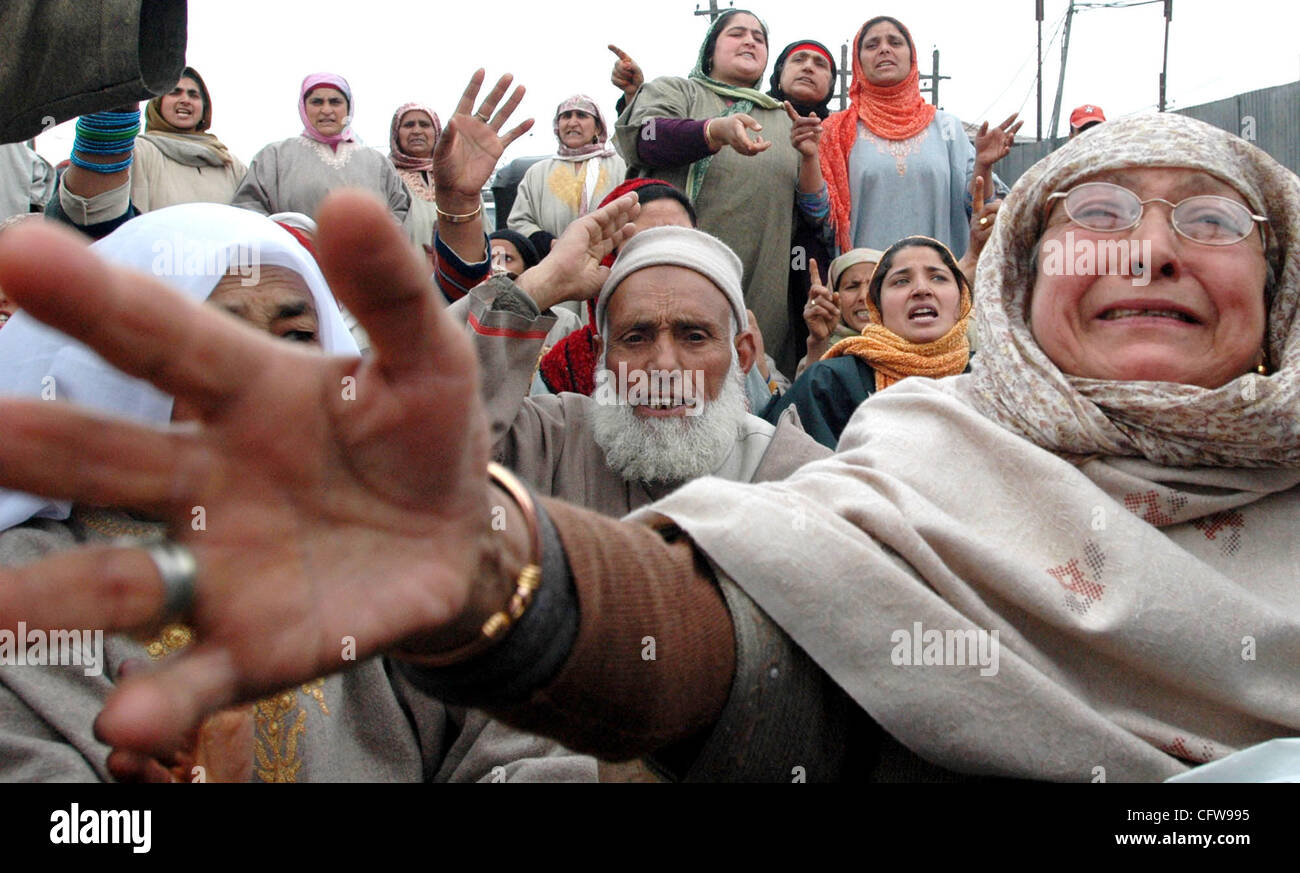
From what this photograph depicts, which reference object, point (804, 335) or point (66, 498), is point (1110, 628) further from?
point (804, 335)

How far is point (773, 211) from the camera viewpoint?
15.8 ft

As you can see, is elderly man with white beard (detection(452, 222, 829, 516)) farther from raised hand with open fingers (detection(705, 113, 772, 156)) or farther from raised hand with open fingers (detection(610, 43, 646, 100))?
raised hand with open fingers (detection(610, 43, 646, 100))

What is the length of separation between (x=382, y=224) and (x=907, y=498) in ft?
3.36

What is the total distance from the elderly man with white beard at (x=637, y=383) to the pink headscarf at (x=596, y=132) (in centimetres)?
301

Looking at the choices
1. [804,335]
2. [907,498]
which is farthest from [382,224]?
[804,335]

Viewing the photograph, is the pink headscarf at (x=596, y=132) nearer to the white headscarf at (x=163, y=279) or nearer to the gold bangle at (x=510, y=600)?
the white headscarf at (x=163, y=279)

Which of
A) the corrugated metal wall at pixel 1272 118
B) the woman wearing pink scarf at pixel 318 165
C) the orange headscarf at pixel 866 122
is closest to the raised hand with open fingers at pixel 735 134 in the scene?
the orange headscarf at pixel 866 122

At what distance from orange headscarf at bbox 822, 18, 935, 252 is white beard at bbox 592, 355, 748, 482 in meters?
2.38

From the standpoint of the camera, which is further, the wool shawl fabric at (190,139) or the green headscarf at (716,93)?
the wool shawl fabric at (190,139)

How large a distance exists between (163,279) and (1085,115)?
696cm

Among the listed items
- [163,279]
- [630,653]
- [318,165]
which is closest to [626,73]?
[318,165]

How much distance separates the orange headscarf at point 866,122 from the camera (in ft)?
17.1
